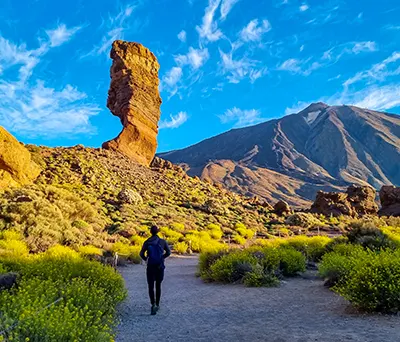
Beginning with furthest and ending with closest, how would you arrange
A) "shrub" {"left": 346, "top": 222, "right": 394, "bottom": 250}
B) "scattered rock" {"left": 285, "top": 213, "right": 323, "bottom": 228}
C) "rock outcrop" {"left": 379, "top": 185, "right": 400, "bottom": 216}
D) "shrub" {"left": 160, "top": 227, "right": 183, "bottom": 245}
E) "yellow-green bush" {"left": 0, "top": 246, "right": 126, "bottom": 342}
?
"rock outcrop" {"left": 379, "top": 185, "right": 400, "bottom": 216} < "scattered rock" {"left": 285, "top": 213, "right": 323, "bottom": 228} < "shrub" {"left": 160, "top": 227, "right": 183, "bottom": 245} < "shrub" {"left": 346, "top": 222, "right": 394, "bottom": 250} < "yellow-green bush" {"left": 0, "top": 246, "right": 126, "bottom": 342}

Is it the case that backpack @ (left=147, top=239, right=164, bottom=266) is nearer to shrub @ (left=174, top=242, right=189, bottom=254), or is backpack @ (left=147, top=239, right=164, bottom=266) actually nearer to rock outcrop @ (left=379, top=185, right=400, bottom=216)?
shrub @ (left=174, top=242, right=189, bottom=254)

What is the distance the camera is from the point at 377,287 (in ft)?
23.2

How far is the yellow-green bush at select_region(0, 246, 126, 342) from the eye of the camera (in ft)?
12.4

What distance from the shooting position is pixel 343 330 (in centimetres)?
596

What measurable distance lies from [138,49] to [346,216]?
36073 millimetres

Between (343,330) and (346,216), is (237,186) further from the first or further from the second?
(343,330)

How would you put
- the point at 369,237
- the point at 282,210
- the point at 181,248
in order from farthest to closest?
the point at 282,210 → the point at 181,248 → the point at 369,237

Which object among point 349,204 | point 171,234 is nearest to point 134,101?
point 171,234

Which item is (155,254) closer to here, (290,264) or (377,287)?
(377,287)

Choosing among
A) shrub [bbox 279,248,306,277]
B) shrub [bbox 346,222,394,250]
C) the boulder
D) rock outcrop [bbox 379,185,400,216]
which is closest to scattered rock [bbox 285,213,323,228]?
the boulder

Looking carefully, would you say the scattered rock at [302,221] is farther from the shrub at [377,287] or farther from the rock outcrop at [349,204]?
the shrub at [377,287]

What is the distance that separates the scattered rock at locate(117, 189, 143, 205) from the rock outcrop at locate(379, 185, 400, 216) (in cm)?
3015

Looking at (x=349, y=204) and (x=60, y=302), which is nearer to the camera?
(x=60, y=302)

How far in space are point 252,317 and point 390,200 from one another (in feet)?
149
